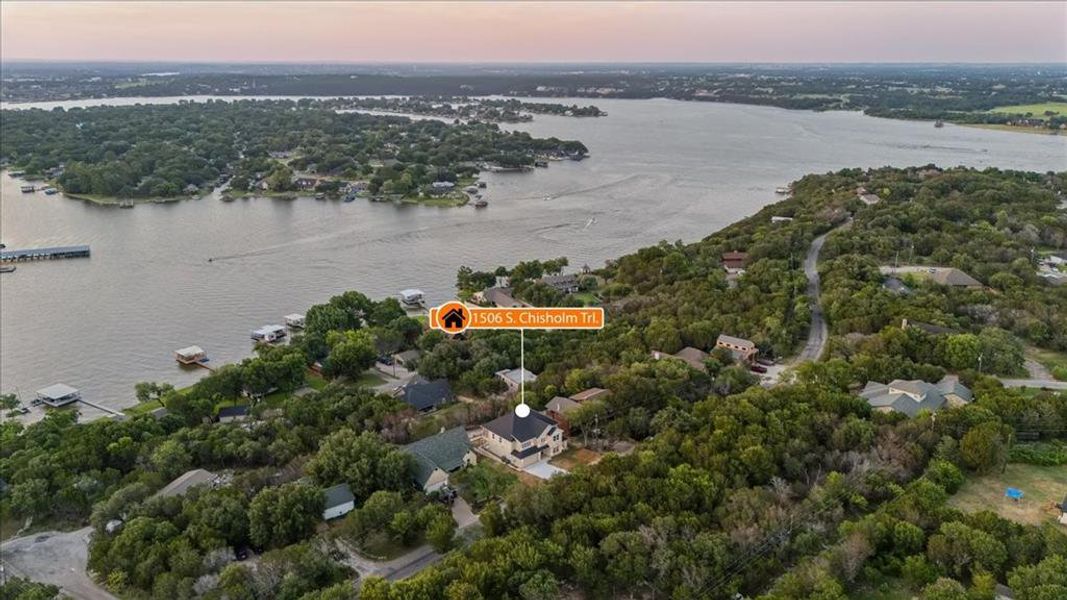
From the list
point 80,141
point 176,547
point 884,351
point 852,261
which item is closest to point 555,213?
point 852,261

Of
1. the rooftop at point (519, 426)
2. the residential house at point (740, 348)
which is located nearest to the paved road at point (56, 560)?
the rooftop at point (519, 426)

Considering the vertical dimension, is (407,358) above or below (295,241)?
below

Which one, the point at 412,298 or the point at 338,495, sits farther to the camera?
the point at 412,298

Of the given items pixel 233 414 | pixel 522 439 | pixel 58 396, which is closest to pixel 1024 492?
pixel 522 439

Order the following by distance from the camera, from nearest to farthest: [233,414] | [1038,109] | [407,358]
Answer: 1. [233,414]
2. [407,358]
3. [1038,109]

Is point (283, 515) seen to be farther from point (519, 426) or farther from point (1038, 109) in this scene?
point (1038, 109)

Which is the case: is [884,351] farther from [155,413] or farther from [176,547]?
[155,413]
